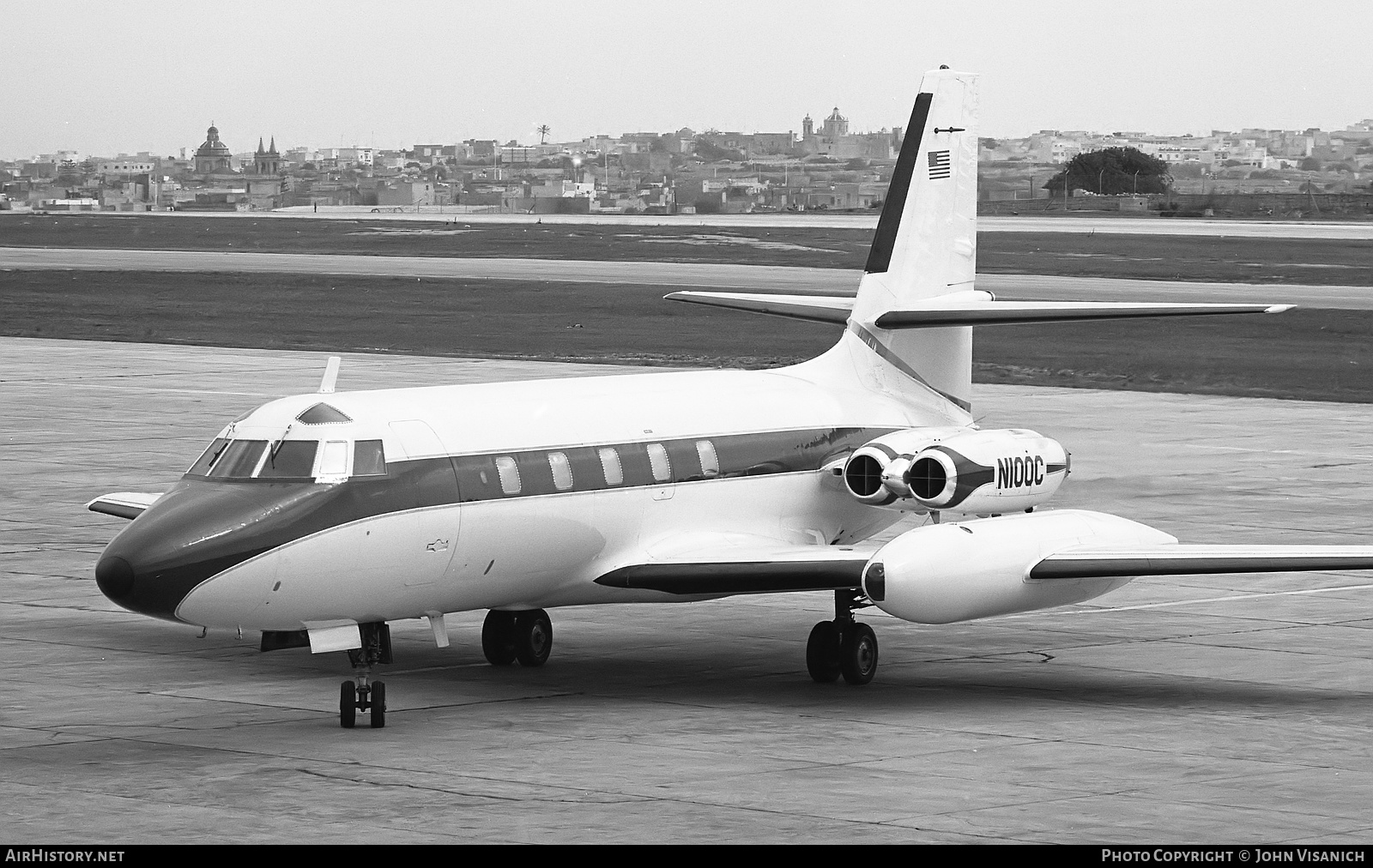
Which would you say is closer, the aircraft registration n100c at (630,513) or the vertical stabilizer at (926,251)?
the aircraft registration n100c at (630,513)

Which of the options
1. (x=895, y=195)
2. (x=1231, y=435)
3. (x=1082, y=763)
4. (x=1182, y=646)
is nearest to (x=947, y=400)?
(x=895, y=195)

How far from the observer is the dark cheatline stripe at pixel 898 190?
23.5 m

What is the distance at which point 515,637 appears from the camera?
A: 20.4 meters

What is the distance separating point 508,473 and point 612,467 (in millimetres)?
1265

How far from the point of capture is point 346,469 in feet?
57.6

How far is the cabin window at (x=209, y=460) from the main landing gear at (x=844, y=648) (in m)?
5.67

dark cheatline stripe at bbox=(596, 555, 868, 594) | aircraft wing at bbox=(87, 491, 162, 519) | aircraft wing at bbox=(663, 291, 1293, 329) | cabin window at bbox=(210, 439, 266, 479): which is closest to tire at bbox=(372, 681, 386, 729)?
cabin window at bbox=(210, 439, 266, 479)

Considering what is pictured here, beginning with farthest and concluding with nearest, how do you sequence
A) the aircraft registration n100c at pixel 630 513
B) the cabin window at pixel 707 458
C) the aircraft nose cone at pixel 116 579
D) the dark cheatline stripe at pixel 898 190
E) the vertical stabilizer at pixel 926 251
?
the dark cheatline stripe at pixel 898 190
the vertical stabilizer at pixel 926 251
the cabin window at pixel 707 458
the aircraft registration n100c at pixel 630 513
the aircraft nose cone at pixel 116 579

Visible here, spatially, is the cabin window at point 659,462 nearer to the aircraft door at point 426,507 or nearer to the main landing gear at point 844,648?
the main landing gear at point 844,648

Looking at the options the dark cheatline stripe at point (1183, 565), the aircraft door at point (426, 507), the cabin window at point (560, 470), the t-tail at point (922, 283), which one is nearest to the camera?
the aircraft door at point (426, 507)

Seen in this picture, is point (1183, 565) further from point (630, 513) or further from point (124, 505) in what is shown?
point (124, 505)

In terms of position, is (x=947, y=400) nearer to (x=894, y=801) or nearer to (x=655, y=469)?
(x=655, y=469)

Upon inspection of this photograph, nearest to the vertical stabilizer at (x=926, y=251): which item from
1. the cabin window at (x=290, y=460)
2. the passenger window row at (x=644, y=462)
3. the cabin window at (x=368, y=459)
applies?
the passenger window row at (x=644, y=462)

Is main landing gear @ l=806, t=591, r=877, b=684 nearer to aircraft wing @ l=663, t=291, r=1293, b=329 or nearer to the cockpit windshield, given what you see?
aircraft wing @ l=663, t=291, r=1293, b=329
